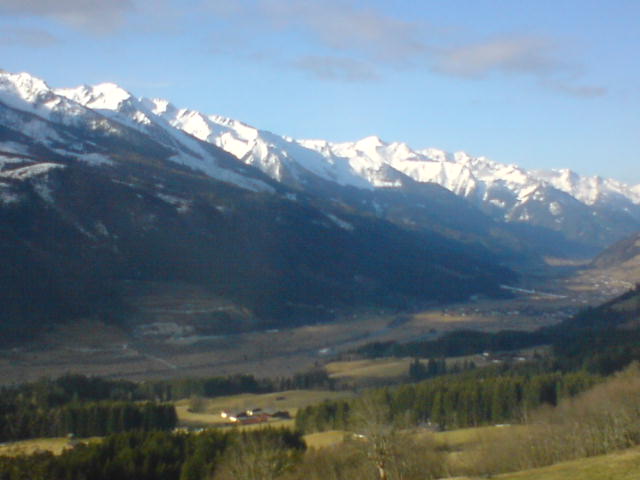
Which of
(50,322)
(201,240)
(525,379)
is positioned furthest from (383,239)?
A: (525,379)

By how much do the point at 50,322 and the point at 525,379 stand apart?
59326 millimetres

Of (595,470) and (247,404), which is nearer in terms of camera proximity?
(595,470)

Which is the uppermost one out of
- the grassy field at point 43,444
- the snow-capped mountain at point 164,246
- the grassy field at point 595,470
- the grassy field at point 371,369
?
the snow-capped mountain at point 164,246

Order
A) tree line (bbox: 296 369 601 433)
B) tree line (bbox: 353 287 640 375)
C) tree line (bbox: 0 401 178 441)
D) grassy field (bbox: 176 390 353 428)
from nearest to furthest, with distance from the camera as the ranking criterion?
tree line (bbox: 0 401 178 441), tree line (bbox: 296 369 601 433), grassy field (bbox: 176 390 353 428), tree line (bbox: 353 287 640 375)

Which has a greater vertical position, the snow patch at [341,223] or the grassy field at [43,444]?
the snow patch at [341,223]

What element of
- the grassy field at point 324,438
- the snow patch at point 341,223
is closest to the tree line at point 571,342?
the grassy field at point 324,438

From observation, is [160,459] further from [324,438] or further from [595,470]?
[595,470]

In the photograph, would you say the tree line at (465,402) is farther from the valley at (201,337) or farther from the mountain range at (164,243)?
the mountain range at (164,243)

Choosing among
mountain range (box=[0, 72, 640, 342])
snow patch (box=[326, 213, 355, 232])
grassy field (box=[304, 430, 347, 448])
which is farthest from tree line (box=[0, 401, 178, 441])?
snow patch (box=[326, 213, 355, 232])

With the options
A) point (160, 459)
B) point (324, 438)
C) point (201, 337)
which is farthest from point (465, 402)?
point (201, 337)

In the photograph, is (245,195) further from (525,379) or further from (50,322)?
(525,379)

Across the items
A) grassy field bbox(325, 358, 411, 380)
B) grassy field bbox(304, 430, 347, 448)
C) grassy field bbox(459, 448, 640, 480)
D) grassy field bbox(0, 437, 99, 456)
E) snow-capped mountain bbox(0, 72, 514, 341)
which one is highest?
snow-capped mountain bbox(0, 72, 514, 341)

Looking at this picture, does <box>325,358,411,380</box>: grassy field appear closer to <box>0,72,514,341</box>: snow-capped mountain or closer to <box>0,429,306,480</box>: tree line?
<box>0,72,514,341</box>: snow-capped mountain

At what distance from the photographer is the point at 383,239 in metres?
195
